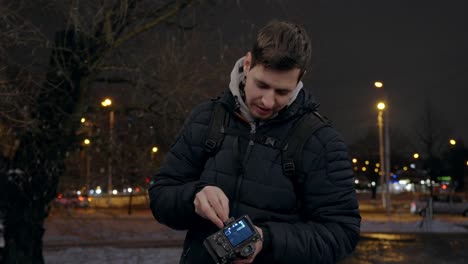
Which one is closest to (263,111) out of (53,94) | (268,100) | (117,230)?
(268,100)

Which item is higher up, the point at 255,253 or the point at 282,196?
the point at 282,196

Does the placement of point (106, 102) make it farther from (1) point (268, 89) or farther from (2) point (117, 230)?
(2) point (117, 230)

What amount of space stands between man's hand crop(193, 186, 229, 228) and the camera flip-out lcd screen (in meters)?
0.05

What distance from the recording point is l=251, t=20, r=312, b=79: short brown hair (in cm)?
199

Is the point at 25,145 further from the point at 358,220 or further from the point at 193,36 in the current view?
the point at 358,220

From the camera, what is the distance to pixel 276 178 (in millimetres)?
2014

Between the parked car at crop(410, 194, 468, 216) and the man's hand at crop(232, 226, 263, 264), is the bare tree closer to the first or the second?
the man's hand at crop(232, 226, 263, 264)

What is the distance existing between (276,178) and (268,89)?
287 millimetres

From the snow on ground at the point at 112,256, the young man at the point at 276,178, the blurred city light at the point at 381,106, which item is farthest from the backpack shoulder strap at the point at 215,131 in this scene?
the blurred city light at the point at 381,106

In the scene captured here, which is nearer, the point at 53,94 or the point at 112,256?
the point at 53,94

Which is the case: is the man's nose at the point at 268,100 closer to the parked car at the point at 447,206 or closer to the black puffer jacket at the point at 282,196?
the black puffer jacket at the point at 282,196

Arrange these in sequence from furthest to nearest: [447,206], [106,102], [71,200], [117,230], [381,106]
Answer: [447,206]
[381,106]
[117,230]
[71,200]
[106,102]

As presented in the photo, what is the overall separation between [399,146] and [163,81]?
279 ft

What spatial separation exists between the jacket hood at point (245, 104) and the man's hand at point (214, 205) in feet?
1.07
